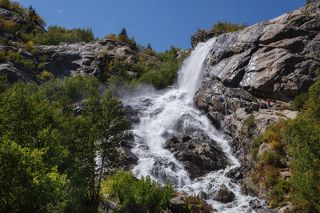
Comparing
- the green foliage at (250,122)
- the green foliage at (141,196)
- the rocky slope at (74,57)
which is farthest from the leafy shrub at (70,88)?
the green foliage at (141,196)

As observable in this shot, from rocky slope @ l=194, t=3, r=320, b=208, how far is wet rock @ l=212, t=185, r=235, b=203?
6594 mm

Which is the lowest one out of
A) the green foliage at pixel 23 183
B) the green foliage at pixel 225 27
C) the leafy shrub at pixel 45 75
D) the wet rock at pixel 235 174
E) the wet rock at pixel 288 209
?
the green foliage at pixel 23 183

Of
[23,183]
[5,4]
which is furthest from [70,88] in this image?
[23,183]

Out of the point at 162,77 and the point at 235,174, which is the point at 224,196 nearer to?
the point at 235,174

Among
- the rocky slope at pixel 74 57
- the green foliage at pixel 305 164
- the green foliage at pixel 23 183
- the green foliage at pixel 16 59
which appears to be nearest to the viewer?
the green foliage at pixel 23 183

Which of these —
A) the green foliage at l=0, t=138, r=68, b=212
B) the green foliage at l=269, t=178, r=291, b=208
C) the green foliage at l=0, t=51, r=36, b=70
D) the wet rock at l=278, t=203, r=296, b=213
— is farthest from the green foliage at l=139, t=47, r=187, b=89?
the green foliage at l=0, t=138, r=68, b=212

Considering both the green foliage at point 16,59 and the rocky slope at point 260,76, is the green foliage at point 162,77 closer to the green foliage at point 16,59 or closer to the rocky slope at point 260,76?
the rocky slope at point 260,76

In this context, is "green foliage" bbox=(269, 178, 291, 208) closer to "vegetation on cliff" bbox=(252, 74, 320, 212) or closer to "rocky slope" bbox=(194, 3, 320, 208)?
"vegetation on cliff" bbox=(252, 74, 320, 212)

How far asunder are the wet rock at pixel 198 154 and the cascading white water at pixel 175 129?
72cm

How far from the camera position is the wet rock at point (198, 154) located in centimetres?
4381

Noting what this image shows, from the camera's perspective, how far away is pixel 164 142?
2029 inches

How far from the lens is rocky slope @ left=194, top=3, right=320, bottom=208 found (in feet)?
160

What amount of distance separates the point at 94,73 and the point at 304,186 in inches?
2496

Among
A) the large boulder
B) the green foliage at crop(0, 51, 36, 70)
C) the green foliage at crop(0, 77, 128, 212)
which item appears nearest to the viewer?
the green foliage at crop(0, 77, 128, 212)
